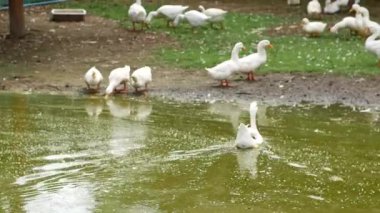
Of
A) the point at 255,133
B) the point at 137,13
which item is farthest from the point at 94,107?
the point at 137,13

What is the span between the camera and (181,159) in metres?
9.73

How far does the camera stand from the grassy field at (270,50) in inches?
648

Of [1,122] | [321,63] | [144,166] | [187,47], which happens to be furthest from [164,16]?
[144,166]

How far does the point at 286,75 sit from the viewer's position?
1574 centimetres

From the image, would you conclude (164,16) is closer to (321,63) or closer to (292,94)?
(321,63)

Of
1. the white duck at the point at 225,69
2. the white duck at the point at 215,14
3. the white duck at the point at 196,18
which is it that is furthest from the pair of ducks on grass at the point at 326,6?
the white duck at the point at 225,69

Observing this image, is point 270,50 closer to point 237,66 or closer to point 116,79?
point 237,66

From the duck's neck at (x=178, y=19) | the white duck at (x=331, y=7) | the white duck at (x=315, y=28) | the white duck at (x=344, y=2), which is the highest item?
the white duck at (x=344, y=2)

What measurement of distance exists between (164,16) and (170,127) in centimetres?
1142

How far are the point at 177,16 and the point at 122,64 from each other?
5.16 metres

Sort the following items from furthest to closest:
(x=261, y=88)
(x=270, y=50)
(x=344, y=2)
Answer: (x=344, y=2), (x=270, y=50), (x=261, y=88)

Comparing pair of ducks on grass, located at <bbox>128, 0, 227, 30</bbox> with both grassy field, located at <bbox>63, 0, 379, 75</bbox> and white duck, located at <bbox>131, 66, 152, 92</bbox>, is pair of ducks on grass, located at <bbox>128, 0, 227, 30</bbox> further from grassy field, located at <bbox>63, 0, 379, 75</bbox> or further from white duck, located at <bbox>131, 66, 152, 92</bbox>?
white duck, located at <bbox>131, 66, 152, 92</bbox>

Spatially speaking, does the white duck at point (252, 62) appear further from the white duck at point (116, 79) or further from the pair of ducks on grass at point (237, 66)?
the white duck at point (116, 79)

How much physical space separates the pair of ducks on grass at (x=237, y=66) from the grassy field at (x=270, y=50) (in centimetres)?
76
